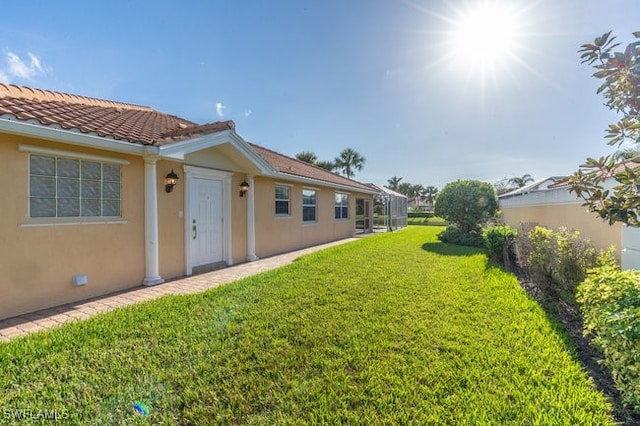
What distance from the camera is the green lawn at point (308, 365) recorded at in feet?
8.43

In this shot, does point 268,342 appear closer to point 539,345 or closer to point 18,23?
point 539,345

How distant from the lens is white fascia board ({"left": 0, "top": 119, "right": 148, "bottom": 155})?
438 cm

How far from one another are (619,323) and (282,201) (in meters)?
10.3

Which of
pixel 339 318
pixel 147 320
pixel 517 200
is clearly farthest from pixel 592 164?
pixel 517 200

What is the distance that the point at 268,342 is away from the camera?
3826 mm

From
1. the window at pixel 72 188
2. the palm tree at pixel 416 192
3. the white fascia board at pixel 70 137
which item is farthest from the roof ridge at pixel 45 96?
the palm tree at pixel 416 192

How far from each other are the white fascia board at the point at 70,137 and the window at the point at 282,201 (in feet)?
19.0

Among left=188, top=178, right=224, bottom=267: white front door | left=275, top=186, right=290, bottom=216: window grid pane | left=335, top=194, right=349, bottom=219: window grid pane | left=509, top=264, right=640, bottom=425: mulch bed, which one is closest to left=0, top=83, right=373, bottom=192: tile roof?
left=188, top=178, right=224, bottom=267: white front door

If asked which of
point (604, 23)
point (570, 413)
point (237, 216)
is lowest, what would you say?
point (570, 413)

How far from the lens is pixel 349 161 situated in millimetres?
44125

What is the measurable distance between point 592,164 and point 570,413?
2406mm

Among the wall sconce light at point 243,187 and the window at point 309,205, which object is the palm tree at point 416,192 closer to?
the window at point 309,205

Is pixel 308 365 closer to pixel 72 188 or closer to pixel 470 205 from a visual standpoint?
pixel 72 188

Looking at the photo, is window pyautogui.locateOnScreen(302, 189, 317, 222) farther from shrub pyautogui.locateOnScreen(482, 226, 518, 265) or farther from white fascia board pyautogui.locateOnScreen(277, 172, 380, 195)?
shrub pyautogui.locateOnScreen(482, 226, 518, 265)
